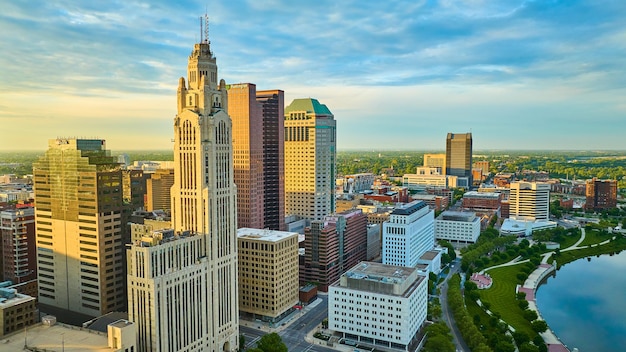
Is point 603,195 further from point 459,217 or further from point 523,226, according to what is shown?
point 459,217

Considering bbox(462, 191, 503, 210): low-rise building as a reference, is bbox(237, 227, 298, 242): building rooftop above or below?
above

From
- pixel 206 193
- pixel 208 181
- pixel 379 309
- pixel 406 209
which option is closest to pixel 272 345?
pixel 379 309

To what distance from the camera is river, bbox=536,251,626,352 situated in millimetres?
79688

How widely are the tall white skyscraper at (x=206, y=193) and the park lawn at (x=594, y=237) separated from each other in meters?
116

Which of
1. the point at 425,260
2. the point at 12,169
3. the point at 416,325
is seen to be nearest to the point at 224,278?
the point at 416,325

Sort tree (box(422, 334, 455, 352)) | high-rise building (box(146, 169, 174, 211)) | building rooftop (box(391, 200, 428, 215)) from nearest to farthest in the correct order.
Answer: tree (box(422, 334, 455, 352)), building rooftop (box(391, 200, 428, 215)), high-rise building (box(146, 169, 174, 211))

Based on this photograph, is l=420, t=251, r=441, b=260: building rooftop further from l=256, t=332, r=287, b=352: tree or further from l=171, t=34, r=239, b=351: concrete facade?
l=171, t=34, r=239, b=351: concrete facade

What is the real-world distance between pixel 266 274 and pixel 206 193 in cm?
2356

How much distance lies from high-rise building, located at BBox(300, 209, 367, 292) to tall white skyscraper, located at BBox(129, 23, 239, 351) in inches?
1179

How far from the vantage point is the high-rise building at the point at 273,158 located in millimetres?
122375

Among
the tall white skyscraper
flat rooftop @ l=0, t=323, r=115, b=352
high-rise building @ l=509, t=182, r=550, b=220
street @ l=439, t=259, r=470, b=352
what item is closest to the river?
street @ l=439, t=259, r=470, b=352

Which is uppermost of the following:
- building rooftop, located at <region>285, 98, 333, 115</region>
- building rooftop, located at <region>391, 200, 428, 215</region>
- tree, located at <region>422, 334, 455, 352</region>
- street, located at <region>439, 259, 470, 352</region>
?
building rooftop, located at <region>285, 98, 333, 115</region>

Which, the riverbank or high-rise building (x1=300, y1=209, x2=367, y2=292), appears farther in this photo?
high-rise building (x1=300, y1=209, x2=367, y2=292)

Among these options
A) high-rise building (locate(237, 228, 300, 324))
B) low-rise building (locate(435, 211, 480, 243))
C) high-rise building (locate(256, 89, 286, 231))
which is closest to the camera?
high-rise building (locate(237, 228, 300, 324))
